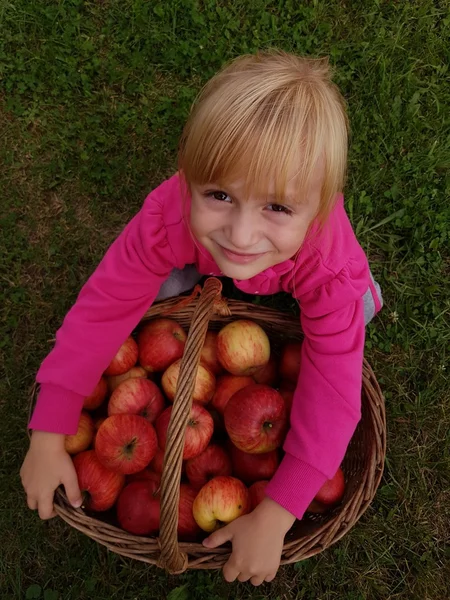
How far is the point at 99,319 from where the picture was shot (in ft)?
7.21

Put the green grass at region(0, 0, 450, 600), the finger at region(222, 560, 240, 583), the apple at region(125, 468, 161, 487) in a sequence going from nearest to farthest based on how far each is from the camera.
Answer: the finger at region(222, 560, 240, 583)
the apple at region(125, 468, 161, 487)
the green grass at region(0, 0, 450, 600)

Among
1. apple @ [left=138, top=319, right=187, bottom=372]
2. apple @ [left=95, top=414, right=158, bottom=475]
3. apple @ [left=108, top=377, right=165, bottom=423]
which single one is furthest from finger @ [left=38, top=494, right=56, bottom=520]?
apple @ [left=138, top=319, right=187, bottom=372]

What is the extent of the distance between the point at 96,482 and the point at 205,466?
1.42ft

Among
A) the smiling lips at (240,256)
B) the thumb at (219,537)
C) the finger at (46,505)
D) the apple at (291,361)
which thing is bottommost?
the finger at (46,505)

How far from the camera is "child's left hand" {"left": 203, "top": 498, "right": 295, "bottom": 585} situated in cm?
188

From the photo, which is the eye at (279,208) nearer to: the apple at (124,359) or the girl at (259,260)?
the girl at (259,260)

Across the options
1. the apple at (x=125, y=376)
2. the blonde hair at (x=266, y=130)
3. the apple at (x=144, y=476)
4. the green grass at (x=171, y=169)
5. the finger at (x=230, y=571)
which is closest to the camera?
the blonde hair at (x=266, y=130)

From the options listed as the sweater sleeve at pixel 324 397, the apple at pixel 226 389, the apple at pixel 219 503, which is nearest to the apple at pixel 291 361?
the apple at pixel 226 389

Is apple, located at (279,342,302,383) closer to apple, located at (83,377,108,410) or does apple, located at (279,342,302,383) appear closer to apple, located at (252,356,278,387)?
apple, located at (252,356,278,387)

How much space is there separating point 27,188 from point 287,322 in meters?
1.70

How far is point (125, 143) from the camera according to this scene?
309cm

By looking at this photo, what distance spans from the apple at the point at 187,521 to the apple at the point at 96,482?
264mm

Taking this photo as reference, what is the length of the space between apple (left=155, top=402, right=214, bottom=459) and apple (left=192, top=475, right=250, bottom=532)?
137 mm

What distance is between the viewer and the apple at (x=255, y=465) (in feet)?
7.30
